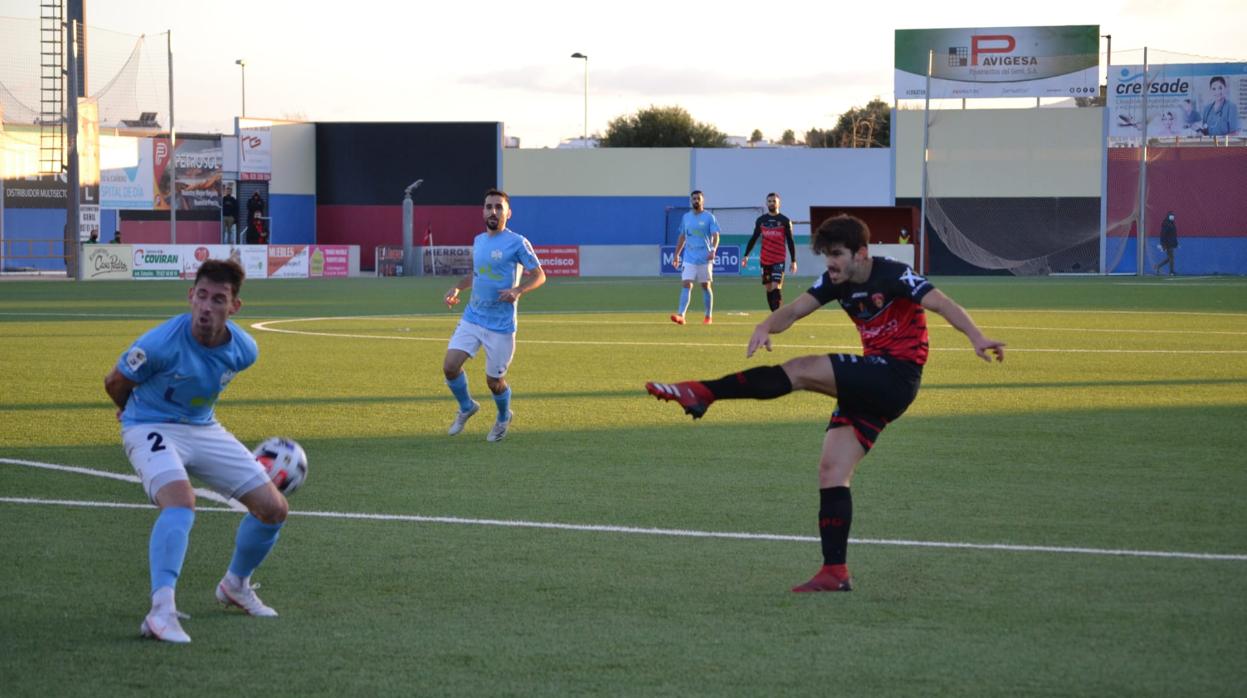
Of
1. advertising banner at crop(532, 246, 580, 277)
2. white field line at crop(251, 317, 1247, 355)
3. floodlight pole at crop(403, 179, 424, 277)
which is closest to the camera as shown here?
white field line at crop(251, 317, 1247, 355)

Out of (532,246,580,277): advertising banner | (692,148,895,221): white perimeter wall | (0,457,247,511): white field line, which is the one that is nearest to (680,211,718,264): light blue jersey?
(0,457,247,511): white field line

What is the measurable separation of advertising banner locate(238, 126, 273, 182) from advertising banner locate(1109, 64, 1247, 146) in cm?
3638

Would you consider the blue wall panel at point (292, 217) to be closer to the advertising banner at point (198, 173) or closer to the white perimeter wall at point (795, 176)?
the white perimeter wall at point (795, 176)

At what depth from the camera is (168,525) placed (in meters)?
5.94

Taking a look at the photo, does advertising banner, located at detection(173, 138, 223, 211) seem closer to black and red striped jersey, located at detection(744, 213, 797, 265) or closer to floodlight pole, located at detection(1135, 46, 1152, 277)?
floodlight pole, located at detection(1135, 46, 1152, 277)

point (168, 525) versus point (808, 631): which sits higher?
point (168, 525)

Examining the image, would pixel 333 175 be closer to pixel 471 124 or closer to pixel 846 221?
pixel 471 124

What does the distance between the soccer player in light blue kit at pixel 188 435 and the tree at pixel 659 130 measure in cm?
9317

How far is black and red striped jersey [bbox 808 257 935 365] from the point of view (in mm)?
6969

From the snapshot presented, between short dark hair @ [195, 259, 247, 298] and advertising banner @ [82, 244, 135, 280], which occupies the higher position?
short dark hair @ [195, 259, 247, 298]

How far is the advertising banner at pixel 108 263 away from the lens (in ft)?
156

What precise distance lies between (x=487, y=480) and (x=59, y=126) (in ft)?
Answer: 155

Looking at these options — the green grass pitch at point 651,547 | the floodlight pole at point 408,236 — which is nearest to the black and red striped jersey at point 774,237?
the green grass pitch at point 651,547

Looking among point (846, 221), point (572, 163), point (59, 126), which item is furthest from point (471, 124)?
point (846, 221)
